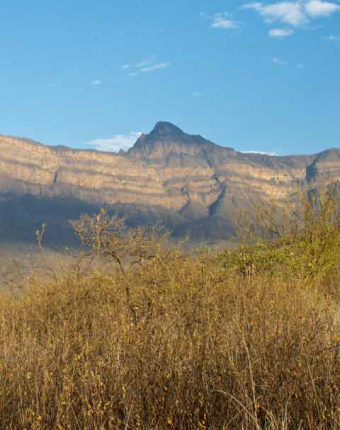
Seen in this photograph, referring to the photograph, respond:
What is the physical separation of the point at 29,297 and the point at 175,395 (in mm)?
7624

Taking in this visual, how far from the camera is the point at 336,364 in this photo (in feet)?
14.6

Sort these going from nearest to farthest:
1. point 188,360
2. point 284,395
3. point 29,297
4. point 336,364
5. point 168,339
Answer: point 284,395 → point 336,364 → point 188,360 → point 168,339 → point 29,297

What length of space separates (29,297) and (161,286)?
3197 millimetres

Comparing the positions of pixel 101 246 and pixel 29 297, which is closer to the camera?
pixel 101 246

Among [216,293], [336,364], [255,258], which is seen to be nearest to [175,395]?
[336,364]

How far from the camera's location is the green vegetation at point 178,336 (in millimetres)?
4211

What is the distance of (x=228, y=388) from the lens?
15.2ft

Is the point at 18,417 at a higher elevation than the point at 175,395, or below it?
below

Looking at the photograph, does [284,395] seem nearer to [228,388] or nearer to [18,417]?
[228,388]

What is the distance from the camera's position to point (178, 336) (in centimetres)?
548

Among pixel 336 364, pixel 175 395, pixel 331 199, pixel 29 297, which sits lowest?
pixel 29 297

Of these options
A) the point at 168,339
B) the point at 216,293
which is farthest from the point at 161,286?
the point at 168,339

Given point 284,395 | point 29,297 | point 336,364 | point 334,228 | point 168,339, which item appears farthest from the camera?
point 334,228

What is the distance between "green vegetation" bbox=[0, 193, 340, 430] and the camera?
4211mm
